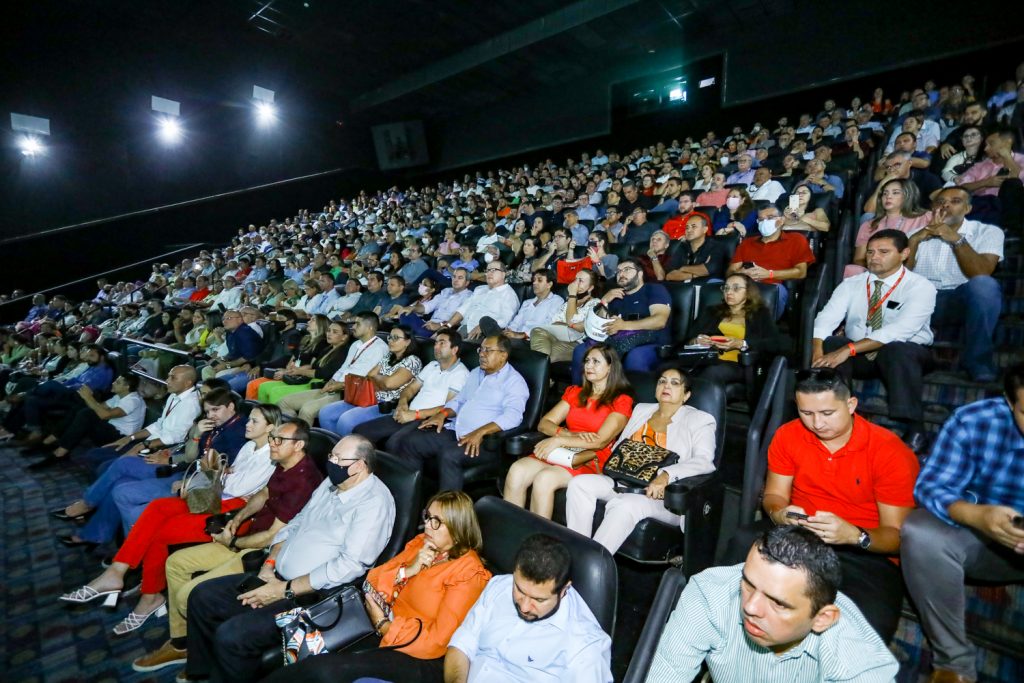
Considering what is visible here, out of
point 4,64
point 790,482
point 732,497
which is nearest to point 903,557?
point 790,482

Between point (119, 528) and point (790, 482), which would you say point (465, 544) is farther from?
point (119, 528)

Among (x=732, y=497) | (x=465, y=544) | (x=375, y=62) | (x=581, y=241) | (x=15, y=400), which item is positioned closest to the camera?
(x=465, y=544)

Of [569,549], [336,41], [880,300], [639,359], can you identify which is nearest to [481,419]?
[639,359]

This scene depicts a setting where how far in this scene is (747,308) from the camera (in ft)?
8.90

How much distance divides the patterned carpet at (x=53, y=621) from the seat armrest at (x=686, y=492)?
213cm

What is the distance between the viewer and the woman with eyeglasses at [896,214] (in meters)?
2.82

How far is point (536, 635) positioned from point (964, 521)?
4.08 ft

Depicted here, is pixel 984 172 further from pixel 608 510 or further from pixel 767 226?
pixel 608 510

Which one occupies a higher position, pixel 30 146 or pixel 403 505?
pixel 30 146

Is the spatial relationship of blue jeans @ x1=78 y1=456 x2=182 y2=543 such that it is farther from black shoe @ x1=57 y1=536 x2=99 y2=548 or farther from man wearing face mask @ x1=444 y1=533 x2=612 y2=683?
man wearing face mask @ x1=444 y1=533 x2=612 y2=683

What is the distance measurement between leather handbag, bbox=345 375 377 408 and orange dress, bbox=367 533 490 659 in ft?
6.31

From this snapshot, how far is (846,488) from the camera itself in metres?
1.59

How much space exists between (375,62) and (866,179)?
11090 millimetres

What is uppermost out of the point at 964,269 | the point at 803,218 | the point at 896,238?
the point at 803,218
